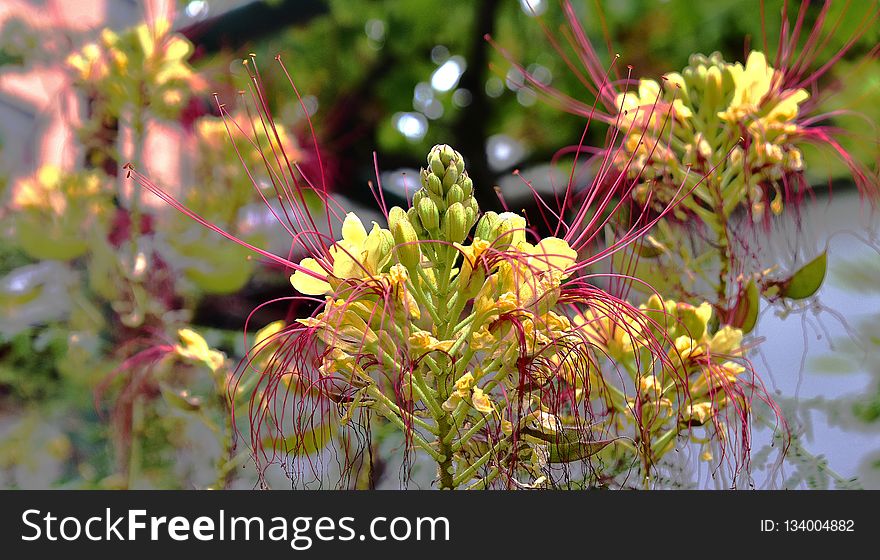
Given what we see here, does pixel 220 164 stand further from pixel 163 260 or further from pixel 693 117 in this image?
pixel 693 117

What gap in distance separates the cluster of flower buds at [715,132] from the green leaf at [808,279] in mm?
66

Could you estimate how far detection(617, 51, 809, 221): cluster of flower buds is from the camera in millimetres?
577

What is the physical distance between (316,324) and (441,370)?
6 centimetres

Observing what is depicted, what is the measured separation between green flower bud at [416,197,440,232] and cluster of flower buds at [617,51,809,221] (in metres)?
0.22

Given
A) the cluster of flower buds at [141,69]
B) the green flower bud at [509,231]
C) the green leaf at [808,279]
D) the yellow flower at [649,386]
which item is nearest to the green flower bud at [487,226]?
the green flower bud at [509,231]

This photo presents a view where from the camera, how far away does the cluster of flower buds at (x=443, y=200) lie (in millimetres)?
401

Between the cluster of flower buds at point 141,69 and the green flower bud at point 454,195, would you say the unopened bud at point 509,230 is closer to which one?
the green flower bud at point 454,195

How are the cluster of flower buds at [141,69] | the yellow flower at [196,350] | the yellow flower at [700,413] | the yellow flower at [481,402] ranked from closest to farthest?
the yellow flower at [481,402] < the yellow flower at [700,413] < the yellow flower at [196,350] < the cluster of flower buds at [141,69]

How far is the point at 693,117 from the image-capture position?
1.95 feet

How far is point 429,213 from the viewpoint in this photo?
401mm

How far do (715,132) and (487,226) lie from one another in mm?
260

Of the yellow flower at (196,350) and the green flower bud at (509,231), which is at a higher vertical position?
the yellow flower at (196,350)

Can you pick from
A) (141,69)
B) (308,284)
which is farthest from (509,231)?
(141,69)

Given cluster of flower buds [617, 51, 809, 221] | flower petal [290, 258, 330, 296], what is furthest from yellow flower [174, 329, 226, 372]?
cluster of flower buds [617, 51, 809, 221]
